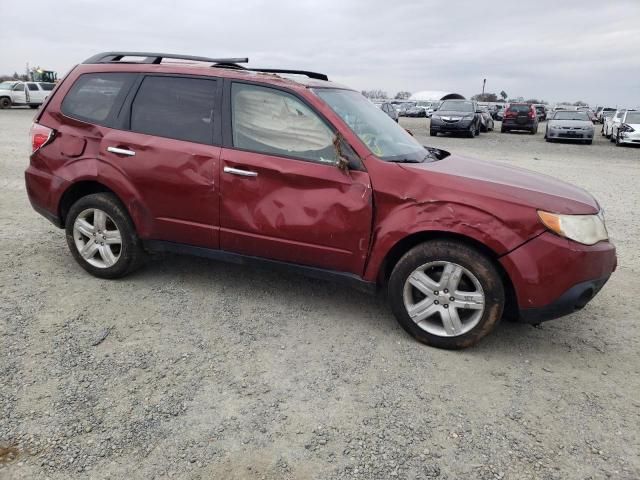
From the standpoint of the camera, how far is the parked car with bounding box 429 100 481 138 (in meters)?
21.3

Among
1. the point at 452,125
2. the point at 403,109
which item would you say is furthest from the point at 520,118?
the point at 403,109

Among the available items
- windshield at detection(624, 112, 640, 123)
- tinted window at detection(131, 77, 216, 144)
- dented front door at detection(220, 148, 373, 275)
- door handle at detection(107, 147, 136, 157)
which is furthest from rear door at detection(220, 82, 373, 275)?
windshield at detection(624, 112, 640, 123)

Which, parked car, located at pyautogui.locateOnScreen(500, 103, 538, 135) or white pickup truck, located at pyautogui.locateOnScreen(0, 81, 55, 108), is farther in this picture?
white pickup truck, located at pyautogui.locateOnScreen(0, 81, 55, 108)

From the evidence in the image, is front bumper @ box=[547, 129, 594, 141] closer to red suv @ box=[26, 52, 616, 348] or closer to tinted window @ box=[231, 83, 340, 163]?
red suv @ box=[26, 52, 616, 348]

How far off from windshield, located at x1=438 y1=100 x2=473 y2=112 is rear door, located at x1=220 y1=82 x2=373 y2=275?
64.6ft

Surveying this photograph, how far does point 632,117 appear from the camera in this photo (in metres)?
21.1

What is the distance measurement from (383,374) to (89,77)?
3479mm

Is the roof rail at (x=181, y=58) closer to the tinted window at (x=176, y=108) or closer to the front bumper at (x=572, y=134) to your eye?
the tinted window at (x=176, y=108)

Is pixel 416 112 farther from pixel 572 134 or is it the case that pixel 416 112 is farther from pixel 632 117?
pixel 572 134

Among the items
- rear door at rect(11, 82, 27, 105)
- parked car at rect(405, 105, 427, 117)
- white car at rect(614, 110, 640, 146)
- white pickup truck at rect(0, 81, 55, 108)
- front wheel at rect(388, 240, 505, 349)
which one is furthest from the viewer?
parked car at rect(405, 105, 427, 117)

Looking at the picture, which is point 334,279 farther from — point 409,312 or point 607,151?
point 607,151

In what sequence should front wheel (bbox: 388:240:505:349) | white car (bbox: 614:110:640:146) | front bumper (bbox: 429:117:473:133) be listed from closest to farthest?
front wheel (bbox: 388:240:505:349)
white car (bbox: 614:110:640:146)
front bumper (bbox: 429:117:473:133)

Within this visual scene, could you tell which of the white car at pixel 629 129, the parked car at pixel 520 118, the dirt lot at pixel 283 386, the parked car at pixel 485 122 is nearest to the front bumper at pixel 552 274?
the dirt lot at pixel 283 386

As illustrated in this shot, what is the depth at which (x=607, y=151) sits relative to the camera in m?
18.4
